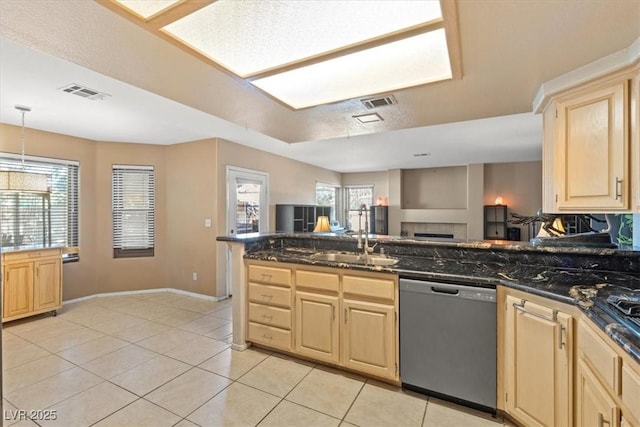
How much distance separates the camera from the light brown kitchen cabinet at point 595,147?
185 cm

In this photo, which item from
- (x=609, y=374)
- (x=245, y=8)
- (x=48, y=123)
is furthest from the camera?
(x=48, y=123)

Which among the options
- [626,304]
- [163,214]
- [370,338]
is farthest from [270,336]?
[163,214]

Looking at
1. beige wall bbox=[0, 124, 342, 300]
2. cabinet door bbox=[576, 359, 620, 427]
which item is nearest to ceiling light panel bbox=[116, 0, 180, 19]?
cabinet door bbox=[576, 359, 620, 427]

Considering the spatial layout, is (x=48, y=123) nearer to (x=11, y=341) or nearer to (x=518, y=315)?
(x=11, y=341)

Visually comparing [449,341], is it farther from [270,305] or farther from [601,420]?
[270,305]

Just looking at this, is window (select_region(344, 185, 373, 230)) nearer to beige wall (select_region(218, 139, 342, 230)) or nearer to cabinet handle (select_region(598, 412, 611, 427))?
beige wall (select_region(218, 139, 342, 230))

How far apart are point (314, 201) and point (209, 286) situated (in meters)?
3.66

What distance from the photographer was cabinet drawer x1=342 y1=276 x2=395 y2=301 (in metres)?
2.35

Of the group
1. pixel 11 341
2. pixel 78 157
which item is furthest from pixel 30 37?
pixel 78 157

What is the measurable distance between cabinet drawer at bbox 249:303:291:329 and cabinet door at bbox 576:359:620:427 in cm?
202

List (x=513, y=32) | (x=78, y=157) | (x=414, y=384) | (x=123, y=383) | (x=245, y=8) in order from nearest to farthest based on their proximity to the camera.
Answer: (x=245, y=8) < (x=513, y=32) < (x=414, y=384) < (x=123, y=383) < (x=78, y=157)

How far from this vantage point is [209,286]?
4.71 metres

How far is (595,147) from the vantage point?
2.00m

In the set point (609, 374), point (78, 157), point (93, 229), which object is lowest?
point (609, 374)
